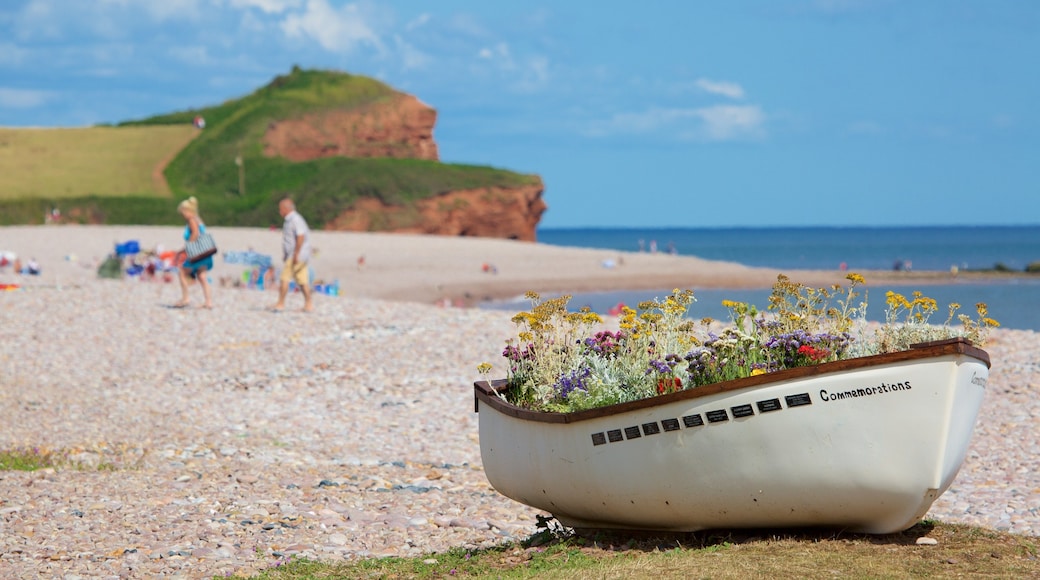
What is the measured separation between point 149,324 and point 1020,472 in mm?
14945

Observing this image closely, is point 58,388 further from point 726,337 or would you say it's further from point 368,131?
point 368,131

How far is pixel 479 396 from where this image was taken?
7.80 m

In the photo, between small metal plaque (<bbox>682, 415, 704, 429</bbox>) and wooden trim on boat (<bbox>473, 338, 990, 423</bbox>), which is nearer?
wooden trim on boat (<bbox>473, 338, 990, 423</bbox>)

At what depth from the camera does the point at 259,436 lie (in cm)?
1365

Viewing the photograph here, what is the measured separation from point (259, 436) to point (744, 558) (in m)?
8.48

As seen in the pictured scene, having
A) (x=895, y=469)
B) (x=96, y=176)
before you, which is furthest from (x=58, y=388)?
(x=96, y=176)

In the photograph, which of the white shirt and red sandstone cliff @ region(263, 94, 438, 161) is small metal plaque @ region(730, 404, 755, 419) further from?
red sandstone cliff @ region(263, 94, 438, 161)

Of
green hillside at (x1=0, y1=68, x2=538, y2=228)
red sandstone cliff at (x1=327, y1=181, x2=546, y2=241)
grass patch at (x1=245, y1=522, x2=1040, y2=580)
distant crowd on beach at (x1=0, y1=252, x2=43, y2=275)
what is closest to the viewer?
grass patch at (x1=245, y1=522, x2=1040, y2=580)

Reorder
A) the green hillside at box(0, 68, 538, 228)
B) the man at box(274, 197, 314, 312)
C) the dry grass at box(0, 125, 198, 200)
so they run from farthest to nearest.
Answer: the dry grass at box(0, 125, 198, 200), the green hillside at box(0, 68, 538, 228), the man at box(274, 197, 314, 312)

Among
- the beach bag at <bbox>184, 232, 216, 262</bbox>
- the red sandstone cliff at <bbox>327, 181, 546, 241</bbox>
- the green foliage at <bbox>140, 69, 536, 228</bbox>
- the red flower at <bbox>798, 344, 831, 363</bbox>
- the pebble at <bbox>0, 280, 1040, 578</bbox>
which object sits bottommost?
the pebble at <bbox>0, 280, 1040, 578</bbox>

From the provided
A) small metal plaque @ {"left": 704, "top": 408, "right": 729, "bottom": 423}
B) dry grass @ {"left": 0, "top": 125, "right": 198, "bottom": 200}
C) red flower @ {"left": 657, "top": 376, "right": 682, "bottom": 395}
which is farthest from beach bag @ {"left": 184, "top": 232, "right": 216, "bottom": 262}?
dry grass @ {"left": 0, "top": 125, "right": 198, "bottom": 200}

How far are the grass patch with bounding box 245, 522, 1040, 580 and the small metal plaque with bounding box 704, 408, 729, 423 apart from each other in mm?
740

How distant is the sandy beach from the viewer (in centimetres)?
848

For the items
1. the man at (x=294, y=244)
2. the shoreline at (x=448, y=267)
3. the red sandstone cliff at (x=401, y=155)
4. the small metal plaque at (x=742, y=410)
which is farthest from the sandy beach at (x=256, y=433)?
the red sandstone cliff at (x=401, y=155)
